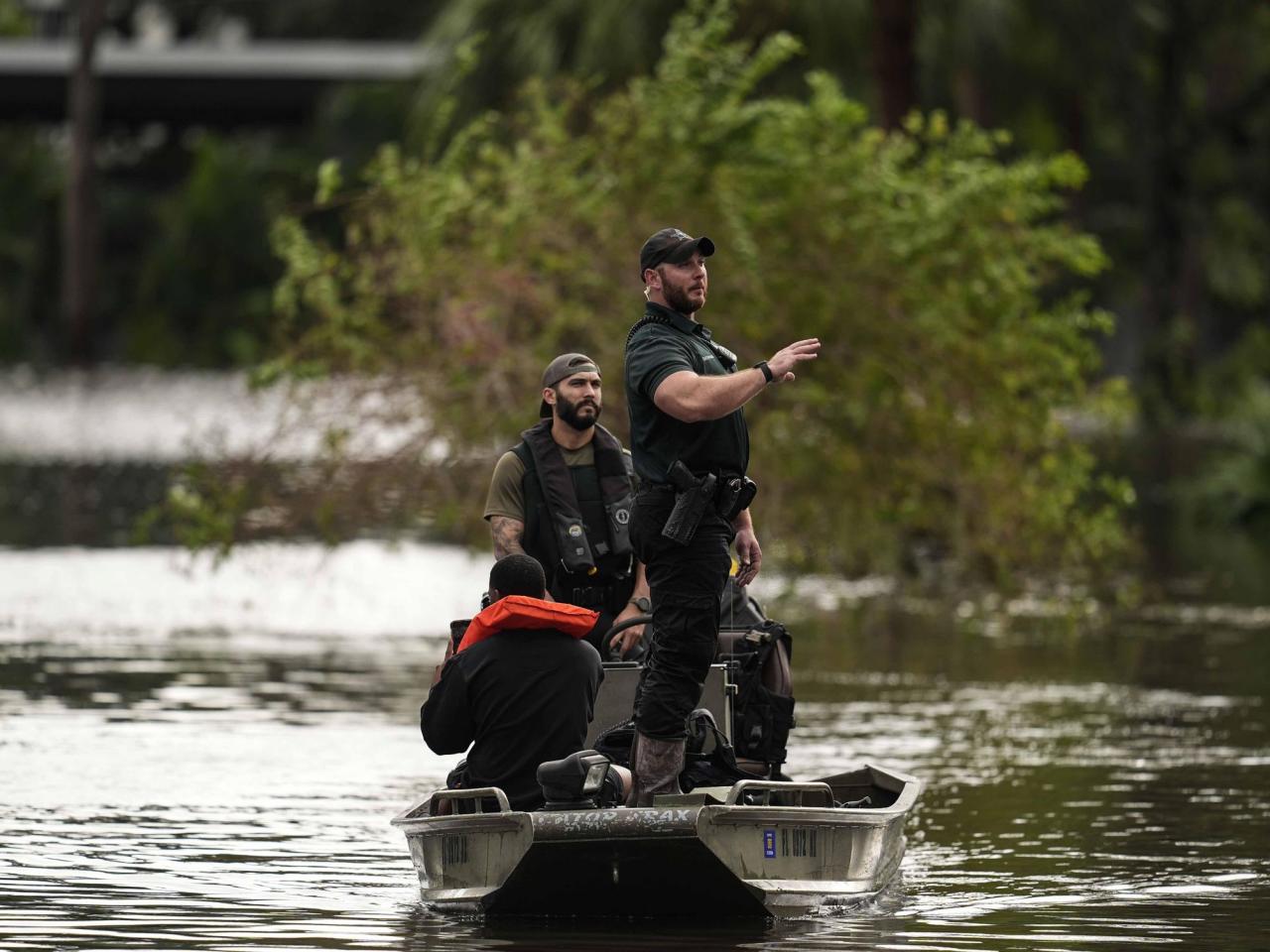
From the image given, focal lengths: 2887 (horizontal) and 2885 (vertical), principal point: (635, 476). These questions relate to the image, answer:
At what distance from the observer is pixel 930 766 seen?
1538cm

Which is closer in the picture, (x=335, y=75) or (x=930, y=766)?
(x=930, y=766)

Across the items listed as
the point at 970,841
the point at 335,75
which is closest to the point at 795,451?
the point at 970,841

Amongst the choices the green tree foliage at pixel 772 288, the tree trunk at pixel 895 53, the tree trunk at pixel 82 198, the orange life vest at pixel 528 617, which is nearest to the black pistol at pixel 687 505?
the orange life vest at pixel 528 617

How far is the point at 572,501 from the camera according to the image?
11867 mm

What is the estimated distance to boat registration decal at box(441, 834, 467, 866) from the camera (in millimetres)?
10383

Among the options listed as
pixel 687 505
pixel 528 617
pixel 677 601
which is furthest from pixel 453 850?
pixel 687 505

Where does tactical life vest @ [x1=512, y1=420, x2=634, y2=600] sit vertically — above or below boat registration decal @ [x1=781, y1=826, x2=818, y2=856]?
above

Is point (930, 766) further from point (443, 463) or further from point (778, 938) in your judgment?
point (443, 463)

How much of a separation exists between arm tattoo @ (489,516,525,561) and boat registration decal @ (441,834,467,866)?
5.45ft

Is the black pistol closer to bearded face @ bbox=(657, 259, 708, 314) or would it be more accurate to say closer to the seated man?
the seated man

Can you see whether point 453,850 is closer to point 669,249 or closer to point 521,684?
point 521,684

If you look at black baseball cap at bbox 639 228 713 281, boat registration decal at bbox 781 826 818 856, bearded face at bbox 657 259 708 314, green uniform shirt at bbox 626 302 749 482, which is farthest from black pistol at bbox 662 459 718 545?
boat registration decal at bbox 781 826 818 856

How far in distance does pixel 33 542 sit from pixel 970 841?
58.4ft

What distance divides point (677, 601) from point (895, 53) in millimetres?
19766
